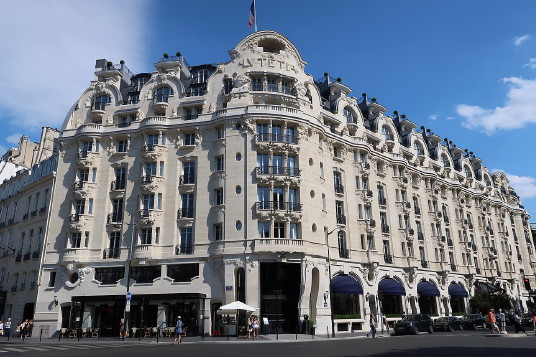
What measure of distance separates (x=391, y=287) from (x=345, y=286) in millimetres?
8178

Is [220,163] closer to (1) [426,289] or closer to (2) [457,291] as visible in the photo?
(1) [426,289]

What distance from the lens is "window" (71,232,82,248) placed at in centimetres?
4069

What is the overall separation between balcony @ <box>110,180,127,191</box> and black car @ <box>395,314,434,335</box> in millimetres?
29681

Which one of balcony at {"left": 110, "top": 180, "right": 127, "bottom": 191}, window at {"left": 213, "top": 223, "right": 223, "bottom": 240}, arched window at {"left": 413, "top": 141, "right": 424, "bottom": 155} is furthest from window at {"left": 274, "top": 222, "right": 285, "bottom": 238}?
arched window at {"left": 413, "top": 141, "right": 424, "bottom": 155}

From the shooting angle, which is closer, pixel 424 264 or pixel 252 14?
pixel 252 14

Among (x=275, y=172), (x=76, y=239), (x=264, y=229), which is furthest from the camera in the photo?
(x=76, y=239)

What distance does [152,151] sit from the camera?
42.0m

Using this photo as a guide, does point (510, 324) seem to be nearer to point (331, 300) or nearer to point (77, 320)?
point (331, 300)

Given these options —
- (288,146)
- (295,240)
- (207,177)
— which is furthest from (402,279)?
(207,177)

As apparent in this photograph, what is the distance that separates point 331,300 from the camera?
4009 centimetres

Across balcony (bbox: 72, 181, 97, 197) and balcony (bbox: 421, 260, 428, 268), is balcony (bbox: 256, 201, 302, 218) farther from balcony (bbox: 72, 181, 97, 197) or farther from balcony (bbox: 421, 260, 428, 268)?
balcony (bbox: 421, 260, 428, 268)

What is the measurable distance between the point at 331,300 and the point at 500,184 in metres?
62.1

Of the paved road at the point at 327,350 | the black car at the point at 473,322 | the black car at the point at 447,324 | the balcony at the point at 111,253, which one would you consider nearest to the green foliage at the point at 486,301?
the black car at the point at 473,322

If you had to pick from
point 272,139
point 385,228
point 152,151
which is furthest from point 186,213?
point 385,228
